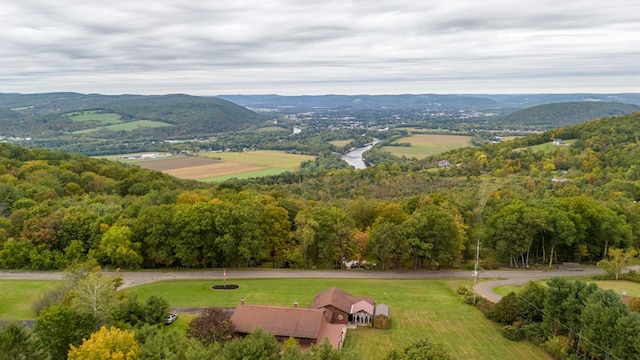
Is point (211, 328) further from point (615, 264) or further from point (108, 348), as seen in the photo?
point (615, 264)

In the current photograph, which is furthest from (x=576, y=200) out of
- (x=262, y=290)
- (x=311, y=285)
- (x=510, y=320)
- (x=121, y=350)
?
(x=121, y=350)

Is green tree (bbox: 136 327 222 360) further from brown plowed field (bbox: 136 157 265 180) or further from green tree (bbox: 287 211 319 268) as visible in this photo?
brown plowed field (bbox: 136 157 265 180)

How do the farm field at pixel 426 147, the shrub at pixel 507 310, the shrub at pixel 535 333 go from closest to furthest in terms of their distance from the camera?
the shrub at pixel 535 333 → the shrub at pixel 507 310 → the farm field at pixel 426 147

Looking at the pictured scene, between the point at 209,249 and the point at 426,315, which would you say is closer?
the point at 426,315

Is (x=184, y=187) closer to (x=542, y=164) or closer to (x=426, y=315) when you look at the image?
(x=426, y=315)

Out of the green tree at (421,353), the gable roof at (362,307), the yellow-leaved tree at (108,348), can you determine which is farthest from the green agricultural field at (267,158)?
the green tree at (421,353)

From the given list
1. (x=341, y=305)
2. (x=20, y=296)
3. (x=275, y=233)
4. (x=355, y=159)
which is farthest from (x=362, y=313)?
(x=355, y=159)

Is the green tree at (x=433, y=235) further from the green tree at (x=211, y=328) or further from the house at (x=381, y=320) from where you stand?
the green tree at (x=211, y=328)
